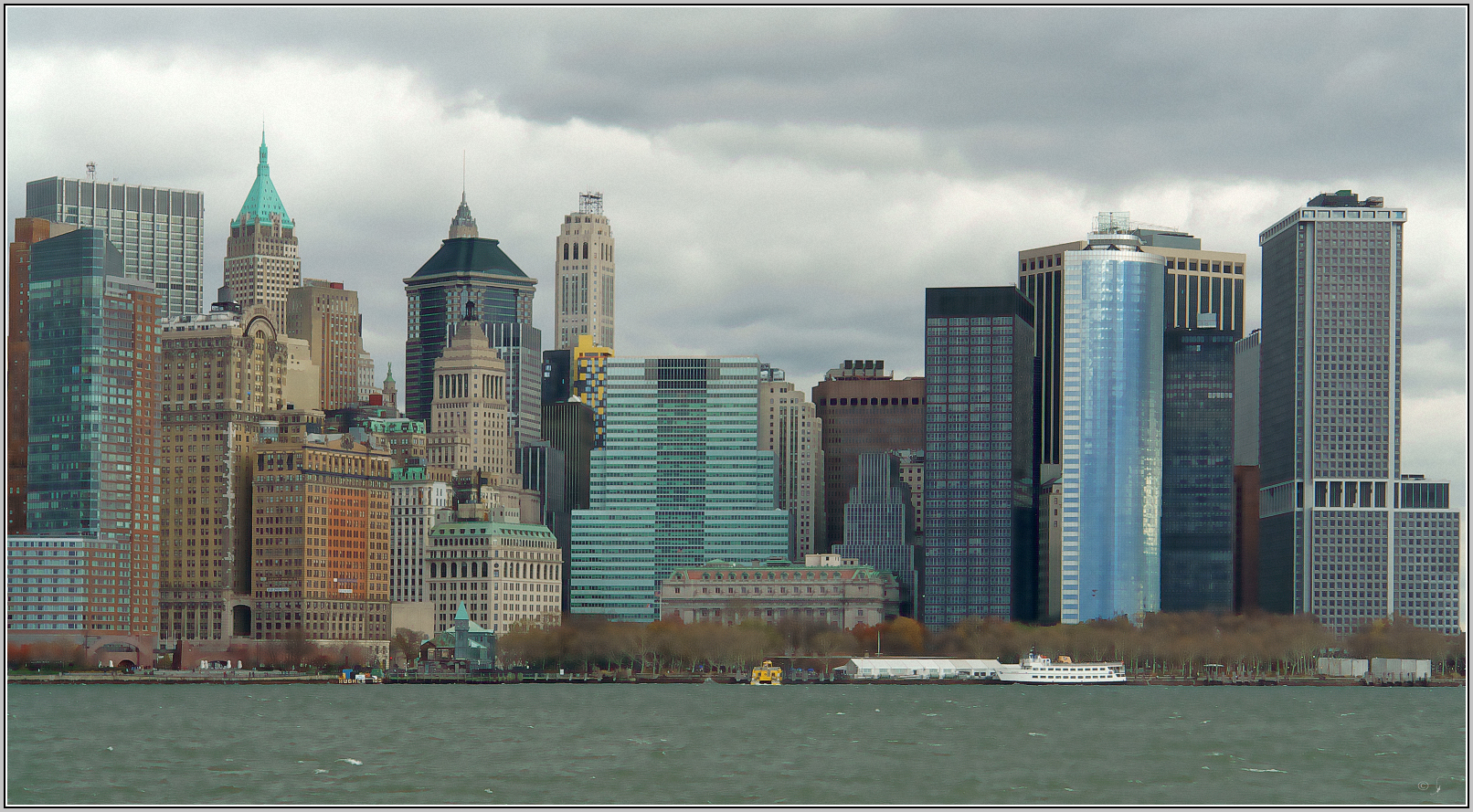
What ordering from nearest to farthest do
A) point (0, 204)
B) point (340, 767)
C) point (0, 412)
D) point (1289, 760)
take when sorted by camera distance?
point (0, 412), point (0, 204), point (340, 767), point (1289, 760)

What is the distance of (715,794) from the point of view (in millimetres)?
107250

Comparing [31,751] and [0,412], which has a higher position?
[0,412]

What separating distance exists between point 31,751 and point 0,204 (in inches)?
1658

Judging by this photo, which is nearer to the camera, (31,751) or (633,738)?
(31,751)

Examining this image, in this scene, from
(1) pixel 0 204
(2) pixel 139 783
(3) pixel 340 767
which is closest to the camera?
(1) pixel 0 204

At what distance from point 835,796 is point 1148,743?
4284 cm

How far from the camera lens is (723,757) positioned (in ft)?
422

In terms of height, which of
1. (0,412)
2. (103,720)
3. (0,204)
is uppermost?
(0,204)

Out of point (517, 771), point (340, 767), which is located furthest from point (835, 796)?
point (340, 767)

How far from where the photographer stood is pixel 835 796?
107 m

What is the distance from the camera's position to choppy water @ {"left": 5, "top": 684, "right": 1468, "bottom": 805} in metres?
108

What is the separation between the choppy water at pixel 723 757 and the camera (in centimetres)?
10806

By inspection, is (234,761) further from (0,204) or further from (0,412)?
(0,412)

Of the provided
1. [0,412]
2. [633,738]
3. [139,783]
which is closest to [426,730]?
[633,738]
